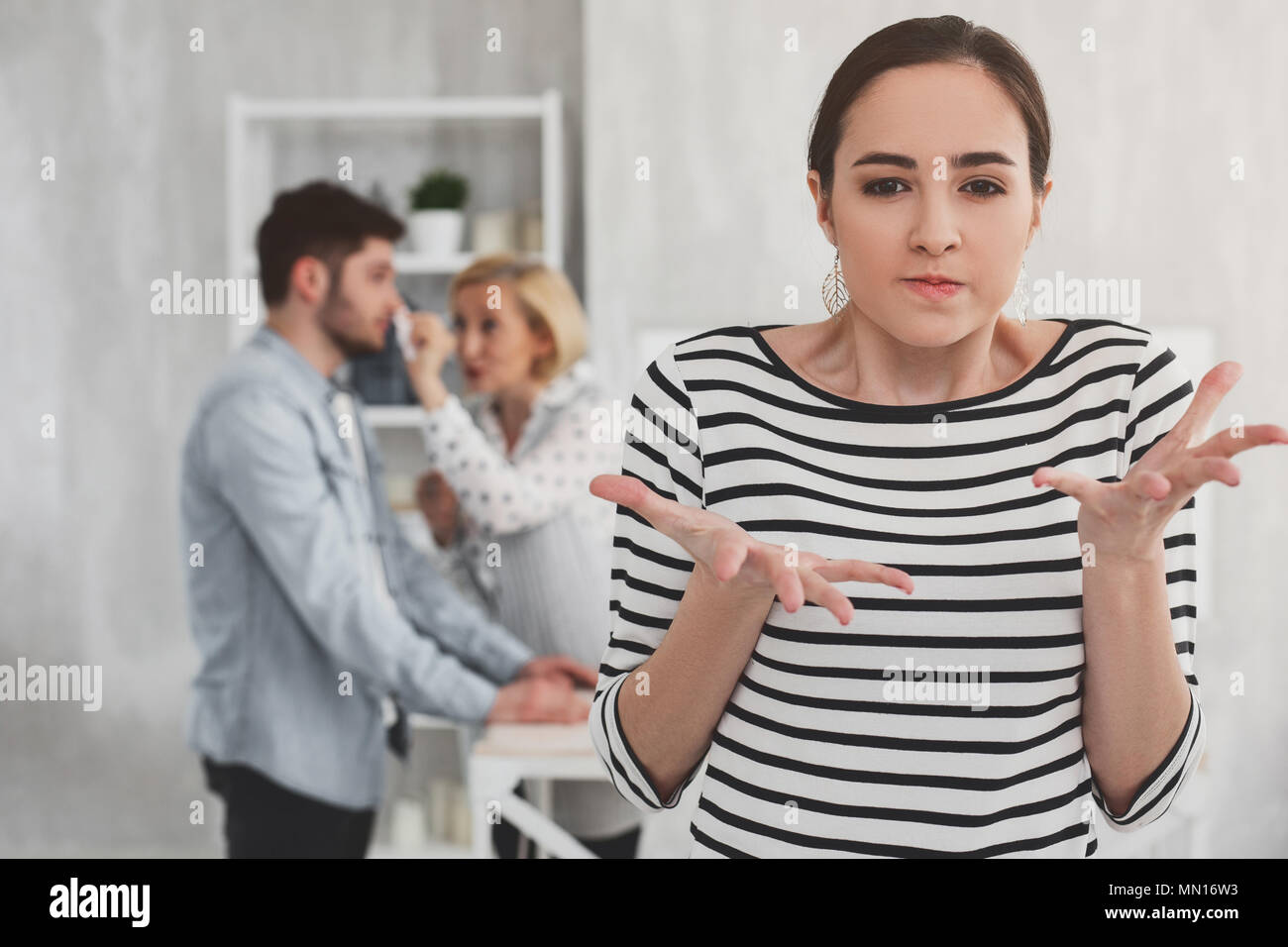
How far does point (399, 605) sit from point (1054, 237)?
1534 millimetres

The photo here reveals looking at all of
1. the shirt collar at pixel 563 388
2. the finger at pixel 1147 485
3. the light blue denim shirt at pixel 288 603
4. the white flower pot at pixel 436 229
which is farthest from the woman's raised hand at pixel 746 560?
the white flower pot at pixel 436 229

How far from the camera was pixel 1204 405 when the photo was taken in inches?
21.0

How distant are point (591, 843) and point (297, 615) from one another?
581mm

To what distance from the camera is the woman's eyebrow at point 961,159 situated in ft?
1.94

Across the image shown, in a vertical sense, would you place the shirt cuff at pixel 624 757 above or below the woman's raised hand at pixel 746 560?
below

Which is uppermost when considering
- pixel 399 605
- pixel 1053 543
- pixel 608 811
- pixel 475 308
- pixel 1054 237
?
pixel 1054 237

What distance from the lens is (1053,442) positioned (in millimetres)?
599

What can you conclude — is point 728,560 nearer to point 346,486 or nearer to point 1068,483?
point 1068,483

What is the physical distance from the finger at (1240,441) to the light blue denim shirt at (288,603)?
1159 mm

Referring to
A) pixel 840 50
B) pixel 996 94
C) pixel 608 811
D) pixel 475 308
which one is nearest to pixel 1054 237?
pixel 840 50

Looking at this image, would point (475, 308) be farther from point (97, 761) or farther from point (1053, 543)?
point (97, 761)

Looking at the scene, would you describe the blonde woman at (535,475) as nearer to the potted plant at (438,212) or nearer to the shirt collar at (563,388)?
the shirt collar at (563,388)

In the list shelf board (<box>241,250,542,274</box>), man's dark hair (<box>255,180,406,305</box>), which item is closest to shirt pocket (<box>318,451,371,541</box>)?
man's dark hair (<box>255,180,406,305</box>)

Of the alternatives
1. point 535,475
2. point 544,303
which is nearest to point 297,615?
point 535,475
